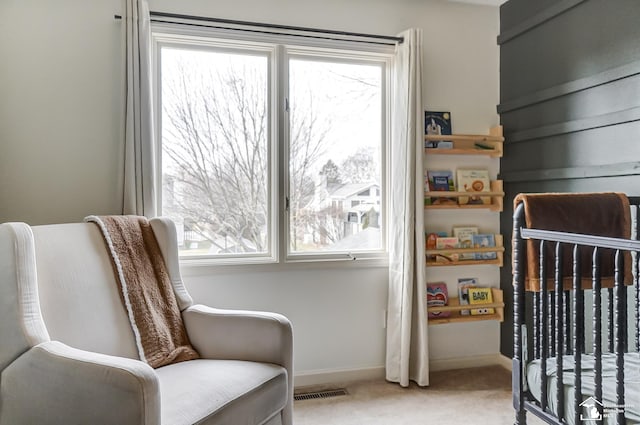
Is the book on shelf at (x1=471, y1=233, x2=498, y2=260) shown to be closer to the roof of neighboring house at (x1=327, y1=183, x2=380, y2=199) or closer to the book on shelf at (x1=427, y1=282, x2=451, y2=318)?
the book on shelf at (x1=427, y1=282, x2=451, y2=318)

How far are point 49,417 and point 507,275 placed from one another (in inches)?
107

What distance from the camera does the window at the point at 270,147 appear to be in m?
2.66

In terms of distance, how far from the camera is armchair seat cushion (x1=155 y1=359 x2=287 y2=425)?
1500mm

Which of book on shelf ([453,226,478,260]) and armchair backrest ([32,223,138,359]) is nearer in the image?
armchair backrest ([32,223,138,359])

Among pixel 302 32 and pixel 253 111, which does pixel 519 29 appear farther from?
pixel 253 111

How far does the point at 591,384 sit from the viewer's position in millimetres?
1383

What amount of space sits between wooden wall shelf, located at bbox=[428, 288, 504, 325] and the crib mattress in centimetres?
127

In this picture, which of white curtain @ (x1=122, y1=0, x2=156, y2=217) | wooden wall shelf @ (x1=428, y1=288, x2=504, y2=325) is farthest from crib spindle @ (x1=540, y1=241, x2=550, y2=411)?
white curtain @ (x1=122, y1=0, x2=156, y2=217)

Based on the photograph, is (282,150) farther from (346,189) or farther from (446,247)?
(446,247)

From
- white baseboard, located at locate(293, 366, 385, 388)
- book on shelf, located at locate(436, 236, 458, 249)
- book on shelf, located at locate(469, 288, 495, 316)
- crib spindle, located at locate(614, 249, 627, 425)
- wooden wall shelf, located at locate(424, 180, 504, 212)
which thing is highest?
wooden wall shelf, located at locate(424, 180, 504, 212)

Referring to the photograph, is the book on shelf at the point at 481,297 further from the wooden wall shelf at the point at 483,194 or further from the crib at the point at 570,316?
the crib at the point at 570,316

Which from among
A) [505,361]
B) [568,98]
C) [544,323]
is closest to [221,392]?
[544,323]

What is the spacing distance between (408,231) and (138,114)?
1.70 m

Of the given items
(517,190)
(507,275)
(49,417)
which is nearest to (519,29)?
(517,190)
